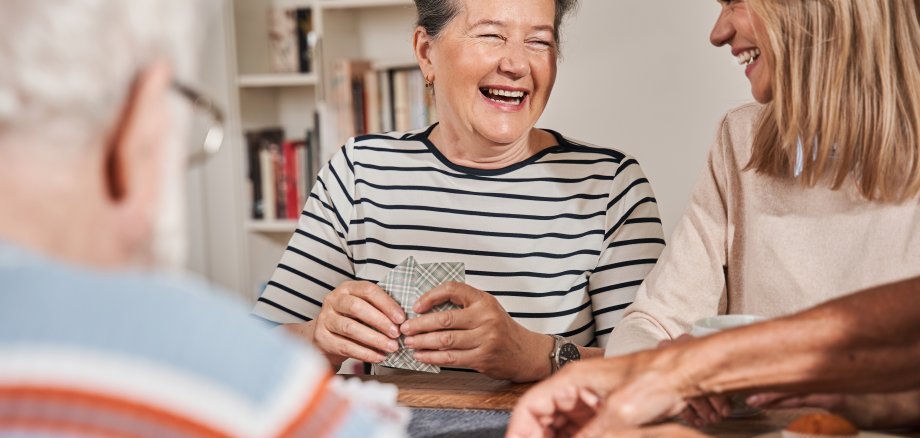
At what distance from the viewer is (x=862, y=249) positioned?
4.85ft

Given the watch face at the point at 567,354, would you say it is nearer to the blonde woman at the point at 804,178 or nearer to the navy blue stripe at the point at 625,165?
the blonde woman at the point at 804,178

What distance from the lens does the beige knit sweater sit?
4.82 feet

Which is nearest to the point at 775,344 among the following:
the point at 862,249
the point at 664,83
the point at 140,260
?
the point at 862,249

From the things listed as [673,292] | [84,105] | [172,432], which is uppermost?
[84,105]

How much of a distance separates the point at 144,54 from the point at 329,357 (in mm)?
1154

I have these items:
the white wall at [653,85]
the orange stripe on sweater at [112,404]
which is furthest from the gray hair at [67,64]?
the white wall at [653,85]

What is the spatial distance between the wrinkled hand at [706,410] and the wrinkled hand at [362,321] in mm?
550

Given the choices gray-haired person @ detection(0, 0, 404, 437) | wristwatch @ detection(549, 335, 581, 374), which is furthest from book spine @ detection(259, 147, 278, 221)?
gray-haired person @ detection(0, 0, 404, 437)

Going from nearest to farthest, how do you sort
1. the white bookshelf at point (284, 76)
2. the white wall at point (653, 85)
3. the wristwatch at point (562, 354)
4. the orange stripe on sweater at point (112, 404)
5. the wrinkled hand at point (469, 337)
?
the orange stripe on sweater at point (112, 404) → the wrinkled hand at point (469, 337) → the wristwatch at point (562, 354) → the white wall at point (653, 85) → the white bookshelf at point (284, 76)

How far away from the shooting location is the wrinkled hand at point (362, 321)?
1.57 meters

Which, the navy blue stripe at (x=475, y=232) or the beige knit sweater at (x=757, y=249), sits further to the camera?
the navy blue stripe at (x=475, y=232)

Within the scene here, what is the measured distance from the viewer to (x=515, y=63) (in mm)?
1894

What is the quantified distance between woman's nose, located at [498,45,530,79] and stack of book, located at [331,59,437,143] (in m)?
1.43

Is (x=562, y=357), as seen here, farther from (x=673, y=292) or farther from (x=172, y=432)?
(x=172, y=432)
